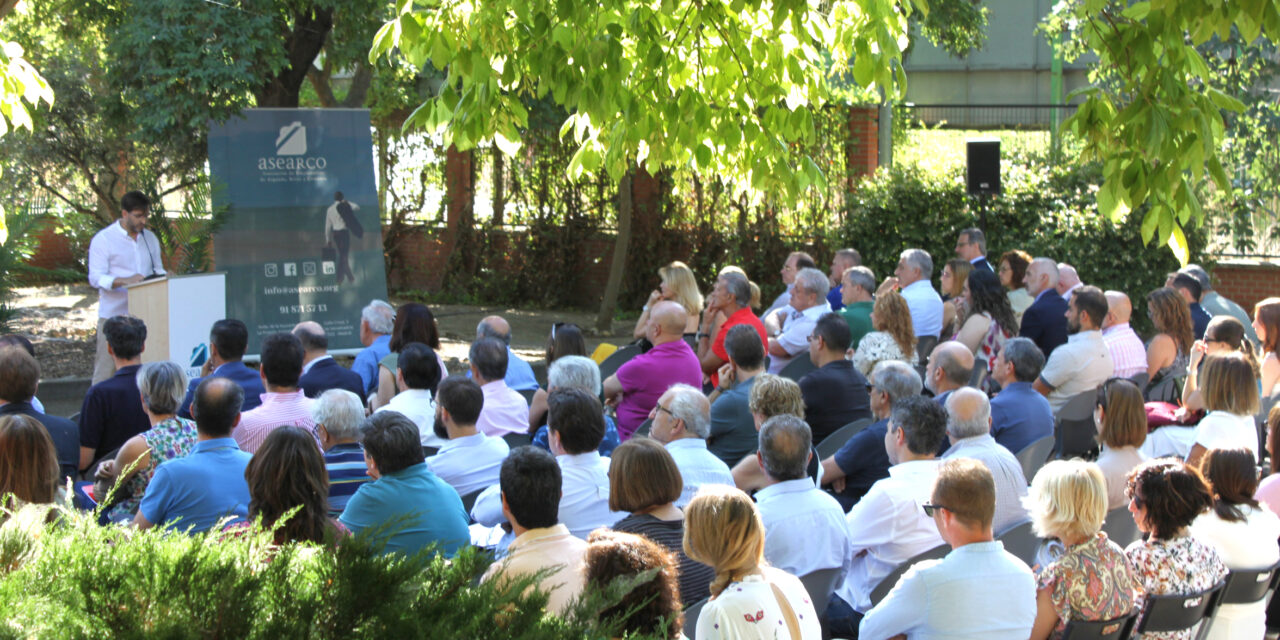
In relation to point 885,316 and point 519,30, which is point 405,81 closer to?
point 885,316

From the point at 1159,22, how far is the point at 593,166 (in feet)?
7.43

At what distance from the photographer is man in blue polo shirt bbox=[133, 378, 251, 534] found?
4090 millimetres

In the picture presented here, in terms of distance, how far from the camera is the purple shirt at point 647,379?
20.9 ft

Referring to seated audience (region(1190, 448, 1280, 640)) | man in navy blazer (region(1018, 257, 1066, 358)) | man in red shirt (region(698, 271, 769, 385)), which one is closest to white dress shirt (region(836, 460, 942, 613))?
seated audience (region(1190, 448, 1280, 640))

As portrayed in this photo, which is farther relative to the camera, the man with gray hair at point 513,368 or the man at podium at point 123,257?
the man at podium at point 123,257

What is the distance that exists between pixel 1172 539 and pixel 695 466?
69.4 inches

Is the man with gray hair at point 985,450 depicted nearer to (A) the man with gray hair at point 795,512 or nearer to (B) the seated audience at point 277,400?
(A) the man with gray hair at point 795,512

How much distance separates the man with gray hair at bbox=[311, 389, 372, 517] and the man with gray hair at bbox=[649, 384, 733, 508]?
1.23m

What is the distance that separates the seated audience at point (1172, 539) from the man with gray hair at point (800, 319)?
12.8 feet

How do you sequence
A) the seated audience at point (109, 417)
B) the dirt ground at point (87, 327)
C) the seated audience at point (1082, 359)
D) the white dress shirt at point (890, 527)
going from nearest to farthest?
the white dress shirt at point (890, 527) < the seated audience at point (109, 417) < the seated audience at point (1082, 359) < the dirt ground at point (87, 327)

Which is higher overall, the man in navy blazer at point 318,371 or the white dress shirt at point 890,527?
the man in navy blazer at point 318,371

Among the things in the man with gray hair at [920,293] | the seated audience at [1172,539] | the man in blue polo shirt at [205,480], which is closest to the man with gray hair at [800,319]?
the man with gray hair at [920,293]

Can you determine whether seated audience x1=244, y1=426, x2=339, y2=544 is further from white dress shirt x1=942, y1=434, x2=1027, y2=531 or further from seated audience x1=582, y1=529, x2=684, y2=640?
white dress shirt x1=942, y1=434, x2=1027, y2=531

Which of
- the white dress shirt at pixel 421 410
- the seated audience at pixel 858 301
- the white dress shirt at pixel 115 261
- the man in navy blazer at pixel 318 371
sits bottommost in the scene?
the white dress shirt at pixel 421 410
